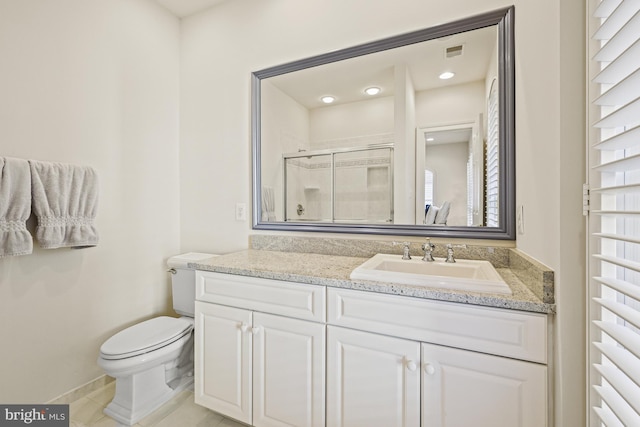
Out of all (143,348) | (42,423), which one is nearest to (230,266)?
(143,348)

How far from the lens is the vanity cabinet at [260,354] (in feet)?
3.93

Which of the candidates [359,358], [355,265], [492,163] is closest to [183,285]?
[355,265]

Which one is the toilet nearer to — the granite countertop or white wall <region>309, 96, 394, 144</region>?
the granite countertop

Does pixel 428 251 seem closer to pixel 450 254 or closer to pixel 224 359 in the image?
pixel 450 254

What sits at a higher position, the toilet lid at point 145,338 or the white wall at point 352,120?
the white wall at point 352,120

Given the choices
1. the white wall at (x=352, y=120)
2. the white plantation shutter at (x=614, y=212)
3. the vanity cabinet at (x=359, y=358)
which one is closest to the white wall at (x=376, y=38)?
the white plantation shutter at (x=614, y=212)

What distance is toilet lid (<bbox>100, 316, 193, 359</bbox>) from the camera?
4.64 ft

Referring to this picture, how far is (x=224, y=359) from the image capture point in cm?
139

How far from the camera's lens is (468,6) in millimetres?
1389

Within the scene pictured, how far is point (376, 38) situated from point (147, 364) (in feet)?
7.04

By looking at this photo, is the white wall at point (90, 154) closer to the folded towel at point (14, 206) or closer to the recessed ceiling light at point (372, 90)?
the folded towel at point (14, 206)

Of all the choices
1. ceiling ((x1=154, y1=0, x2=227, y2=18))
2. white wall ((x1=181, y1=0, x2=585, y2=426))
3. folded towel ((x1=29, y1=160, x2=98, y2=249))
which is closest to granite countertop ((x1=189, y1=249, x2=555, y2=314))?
white wall ((x1=181, y1=0, x2=585, y2=426))

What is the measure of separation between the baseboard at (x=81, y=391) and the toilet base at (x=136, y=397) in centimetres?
22

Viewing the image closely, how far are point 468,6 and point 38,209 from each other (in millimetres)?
2365
